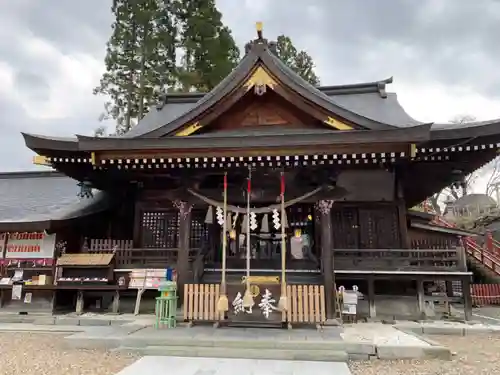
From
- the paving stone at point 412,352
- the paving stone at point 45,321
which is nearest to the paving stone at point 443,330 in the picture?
the paving stone at point 412,352

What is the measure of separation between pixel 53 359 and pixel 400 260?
7.33 m

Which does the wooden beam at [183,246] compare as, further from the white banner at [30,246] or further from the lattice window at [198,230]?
the white banner at [30,246]

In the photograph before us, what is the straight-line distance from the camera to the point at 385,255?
9383 mm

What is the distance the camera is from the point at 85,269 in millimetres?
9438

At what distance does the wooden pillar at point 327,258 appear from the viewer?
780 cm

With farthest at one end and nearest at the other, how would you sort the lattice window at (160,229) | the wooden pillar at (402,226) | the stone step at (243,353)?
1. the lattice window at (160,229)
2. the wooden pillar at (402,226)
3. the stone step at (243,353)

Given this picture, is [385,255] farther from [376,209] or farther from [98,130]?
[98,130]

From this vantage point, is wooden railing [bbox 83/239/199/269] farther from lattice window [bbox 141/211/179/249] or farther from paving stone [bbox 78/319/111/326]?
paving stone [bbox 78/319/111/326]

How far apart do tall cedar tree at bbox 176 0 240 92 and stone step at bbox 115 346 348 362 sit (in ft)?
58.8

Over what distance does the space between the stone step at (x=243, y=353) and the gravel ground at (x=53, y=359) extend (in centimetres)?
41

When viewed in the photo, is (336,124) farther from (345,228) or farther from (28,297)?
(28,297)

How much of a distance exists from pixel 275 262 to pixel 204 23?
675 inches

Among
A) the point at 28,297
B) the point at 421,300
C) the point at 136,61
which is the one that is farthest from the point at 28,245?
the point at 136,61

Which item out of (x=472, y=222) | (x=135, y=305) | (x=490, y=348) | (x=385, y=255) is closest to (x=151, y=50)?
(x=135, y=305)
